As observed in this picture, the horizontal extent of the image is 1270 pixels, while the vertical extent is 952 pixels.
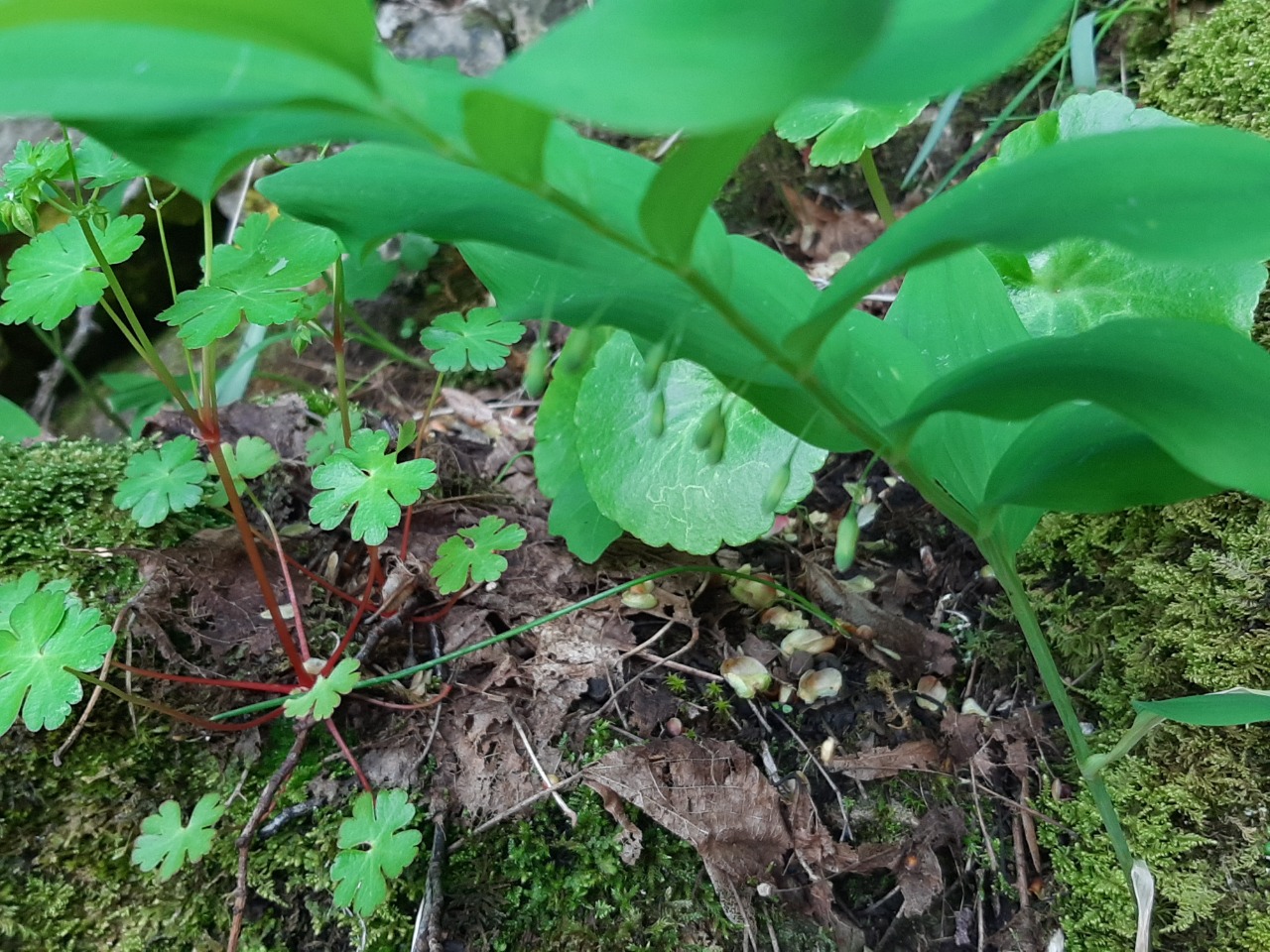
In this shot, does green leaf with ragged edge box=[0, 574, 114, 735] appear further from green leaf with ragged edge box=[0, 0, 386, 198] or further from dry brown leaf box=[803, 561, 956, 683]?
dry brown leaf box=[803, 561, 956, 683]

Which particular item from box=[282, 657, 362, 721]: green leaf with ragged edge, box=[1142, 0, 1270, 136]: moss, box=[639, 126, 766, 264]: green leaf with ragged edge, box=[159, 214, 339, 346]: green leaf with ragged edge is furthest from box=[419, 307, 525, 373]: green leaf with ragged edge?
box=[1142, 0, 1270, 136]: moss

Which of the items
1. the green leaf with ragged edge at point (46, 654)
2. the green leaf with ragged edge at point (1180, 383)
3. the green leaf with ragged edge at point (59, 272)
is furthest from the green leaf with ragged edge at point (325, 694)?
the green leaf with ragged edge at point (1180, 383)

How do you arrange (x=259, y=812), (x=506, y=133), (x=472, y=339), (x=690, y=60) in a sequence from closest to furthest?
(x=690, y=60) < (x=506, y=133) < (x=259, y=812) < (x=472, y=339)

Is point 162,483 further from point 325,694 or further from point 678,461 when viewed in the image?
point 678,461

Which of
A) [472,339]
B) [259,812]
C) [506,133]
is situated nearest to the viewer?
[506,133]

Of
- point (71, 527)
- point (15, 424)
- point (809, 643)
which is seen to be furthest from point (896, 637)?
point (15, 424)

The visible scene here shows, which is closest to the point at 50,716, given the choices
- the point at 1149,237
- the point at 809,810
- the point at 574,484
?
the point at 574,484
